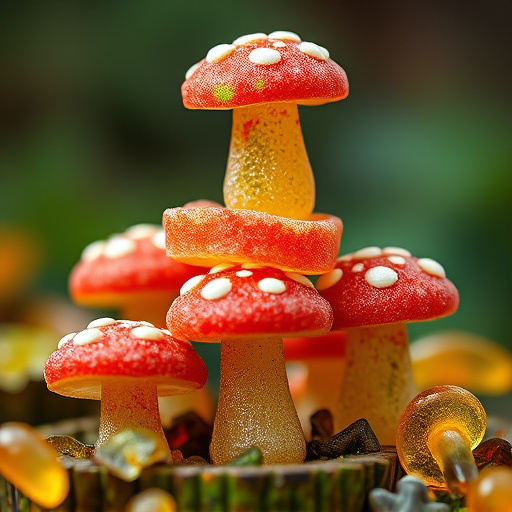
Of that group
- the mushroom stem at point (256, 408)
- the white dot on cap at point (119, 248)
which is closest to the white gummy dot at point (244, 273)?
the mushroom stem at point (256, 408)

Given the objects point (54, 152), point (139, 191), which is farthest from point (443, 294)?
point (54, 152)

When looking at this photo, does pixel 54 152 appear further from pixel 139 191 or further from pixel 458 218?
pixel 458 218

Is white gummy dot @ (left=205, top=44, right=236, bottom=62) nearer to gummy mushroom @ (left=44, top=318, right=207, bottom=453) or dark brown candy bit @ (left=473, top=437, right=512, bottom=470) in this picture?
gummy mushroom @ (left=44, top=318, right=207, bottom=453)

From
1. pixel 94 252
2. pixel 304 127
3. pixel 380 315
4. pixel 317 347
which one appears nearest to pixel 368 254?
pixel 380 315

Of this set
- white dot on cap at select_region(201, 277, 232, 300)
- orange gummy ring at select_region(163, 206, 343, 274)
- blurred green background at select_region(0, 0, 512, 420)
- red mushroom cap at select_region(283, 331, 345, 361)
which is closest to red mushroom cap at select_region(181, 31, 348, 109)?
orange gummy ring at select_region(163, 206, 343, 274)

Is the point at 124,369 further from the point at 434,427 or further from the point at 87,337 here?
the point at 434,427

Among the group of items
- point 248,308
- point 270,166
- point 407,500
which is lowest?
point 407,500
